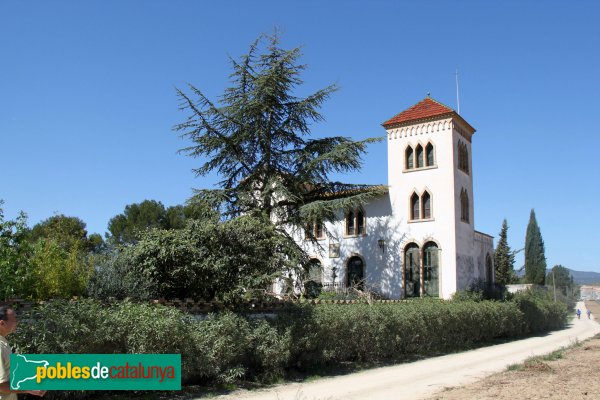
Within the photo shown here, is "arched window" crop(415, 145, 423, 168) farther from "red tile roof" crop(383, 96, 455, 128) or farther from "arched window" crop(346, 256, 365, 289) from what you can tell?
"arched window" crop(346, 256, 365, 289)

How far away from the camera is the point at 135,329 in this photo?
389 inches

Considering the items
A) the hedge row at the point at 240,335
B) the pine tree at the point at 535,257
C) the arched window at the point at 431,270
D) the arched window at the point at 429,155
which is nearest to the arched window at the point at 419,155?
the arched window at the point at 429,155

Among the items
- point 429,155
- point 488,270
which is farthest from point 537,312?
point 429,155

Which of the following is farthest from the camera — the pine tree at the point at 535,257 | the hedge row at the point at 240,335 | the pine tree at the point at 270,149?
the pine tree at the point at 535,257

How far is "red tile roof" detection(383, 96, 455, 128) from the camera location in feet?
94.8

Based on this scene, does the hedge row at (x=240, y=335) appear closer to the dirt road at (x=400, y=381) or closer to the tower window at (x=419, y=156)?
the dirt road at (x=400, y=381)

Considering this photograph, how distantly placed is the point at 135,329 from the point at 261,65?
16.3 m

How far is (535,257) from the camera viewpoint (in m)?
75.9

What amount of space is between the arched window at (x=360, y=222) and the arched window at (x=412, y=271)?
2.97m

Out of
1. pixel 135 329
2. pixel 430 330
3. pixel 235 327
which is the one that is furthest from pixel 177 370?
pixel 430 330

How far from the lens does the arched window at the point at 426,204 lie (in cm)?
2898

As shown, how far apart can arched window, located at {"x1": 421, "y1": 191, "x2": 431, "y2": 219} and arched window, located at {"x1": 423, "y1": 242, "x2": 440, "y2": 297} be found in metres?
1.52

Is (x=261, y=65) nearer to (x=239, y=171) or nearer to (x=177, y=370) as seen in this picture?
(x=239, y=171)

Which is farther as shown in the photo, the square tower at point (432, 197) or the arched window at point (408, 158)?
the arched window at point (408, 158)
